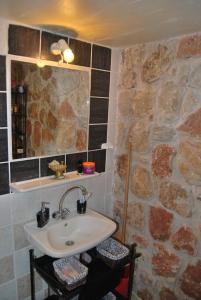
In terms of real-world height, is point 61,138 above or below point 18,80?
below

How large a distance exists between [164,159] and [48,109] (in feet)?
2.91

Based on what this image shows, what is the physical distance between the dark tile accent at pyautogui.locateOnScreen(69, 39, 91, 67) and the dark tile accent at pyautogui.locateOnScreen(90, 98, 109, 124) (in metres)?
0.28

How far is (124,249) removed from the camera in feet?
5.45

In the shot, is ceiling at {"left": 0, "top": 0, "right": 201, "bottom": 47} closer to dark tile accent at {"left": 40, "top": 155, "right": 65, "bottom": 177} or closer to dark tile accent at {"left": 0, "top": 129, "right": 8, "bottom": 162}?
dark tile accent at {"left": 0, "top": 129, "right": 8, "bottom": 162}

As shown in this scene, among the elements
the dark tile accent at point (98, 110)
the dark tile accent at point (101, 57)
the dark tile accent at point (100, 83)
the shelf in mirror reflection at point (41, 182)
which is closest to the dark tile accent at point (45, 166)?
the shelf in mirror reflection at point (41, 182)

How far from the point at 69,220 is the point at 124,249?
436 millimetres

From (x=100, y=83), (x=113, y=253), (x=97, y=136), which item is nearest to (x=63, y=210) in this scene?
(x=113, y=253)

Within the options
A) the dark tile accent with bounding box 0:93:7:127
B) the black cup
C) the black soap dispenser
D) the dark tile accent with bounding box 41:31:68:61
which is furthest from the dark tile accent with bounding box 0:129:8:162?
the black cup

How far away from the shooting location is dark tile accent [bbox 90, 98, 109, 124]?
188 centimetres

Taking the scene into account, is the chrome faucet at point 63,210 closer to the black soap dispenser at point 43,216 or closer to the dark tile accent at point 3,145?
the black soap dispenser at point 43,216

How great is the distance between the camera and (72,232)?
1.77 m

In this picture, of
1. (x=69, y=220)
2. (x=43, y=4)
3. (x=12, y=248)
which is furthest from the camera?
(x=69, y=220)

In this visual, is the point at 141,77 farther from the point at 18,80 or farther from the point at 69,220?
the point at 69,220

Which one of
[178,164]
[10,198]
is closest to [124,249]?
[178,164]
